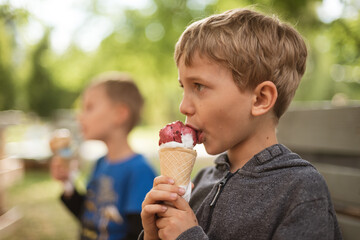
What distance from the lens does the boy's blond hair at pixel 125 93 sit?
3.23 meters

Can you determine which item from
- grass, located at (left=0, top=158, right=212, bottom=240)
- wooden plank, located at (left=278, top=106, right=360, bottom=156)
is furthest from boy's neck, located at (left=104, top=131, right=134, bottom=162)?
grass, located at (left=0, top=158, right=212, bottom=240)

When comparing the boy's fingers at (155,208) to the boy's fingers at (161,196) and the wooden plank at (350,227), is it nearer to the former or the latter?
the boy's fingers at (161,196)

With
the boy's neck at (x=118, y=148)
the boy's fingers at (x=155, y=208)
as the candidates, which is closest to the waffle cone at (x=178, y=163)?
the boy's fingers at (x=155, y=208)

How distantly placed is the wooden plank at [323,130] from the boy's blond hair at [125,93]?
1.33 meters

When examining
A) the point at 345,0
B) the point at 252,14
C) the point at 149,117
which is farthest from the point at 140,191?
the point at 149,117

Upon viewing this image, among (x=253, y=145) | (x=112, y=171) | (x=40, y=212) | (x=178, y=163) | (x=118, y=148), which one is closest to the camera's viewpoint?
(x=178, y=163)

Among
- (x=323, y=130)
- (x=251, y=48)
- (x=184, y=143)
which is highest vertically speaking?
(x=251, y=48)

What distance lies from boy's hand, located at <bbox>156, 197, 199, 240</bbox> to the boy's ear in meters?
0.49

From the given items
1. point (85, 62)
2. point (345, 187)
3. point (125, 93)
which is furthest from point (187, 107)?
point (85, 62)

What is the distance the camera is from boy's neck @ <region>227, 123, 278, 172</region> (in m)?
1.57

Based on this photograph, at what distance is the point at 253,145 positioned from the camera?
1574 mm

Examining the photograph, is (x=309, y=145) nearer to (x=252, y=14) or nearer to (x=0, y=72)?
(x=252, y=14)

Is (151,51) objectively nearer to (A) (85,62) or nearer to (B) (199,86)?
(A) (85,62)

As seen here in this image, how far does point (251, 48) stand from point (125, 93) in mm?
1992
